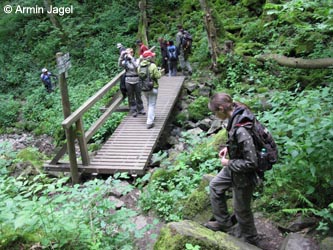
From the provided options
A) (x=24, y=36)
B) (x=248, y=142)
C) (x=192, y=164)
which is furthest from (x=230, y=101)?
(x=24, y=36)

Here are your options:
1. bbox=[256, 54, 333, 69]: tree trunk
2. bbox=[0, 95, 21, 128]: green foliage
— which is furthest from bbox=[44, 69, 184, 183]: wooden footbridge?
bbox=[0, 95, 21, 128]: green foliage

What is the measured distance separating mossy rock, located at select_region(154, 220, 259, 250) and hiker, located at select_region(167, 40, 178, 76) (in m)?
10.0

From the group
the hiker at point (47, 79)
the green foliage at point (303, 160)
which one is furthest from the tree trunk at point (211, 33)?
the hiker at point (47, 79)

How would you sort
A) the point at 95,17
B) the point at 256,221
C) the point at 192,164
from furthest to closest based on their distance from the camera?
the point at 95,17 < the point at 192,164 < the point at 256,221

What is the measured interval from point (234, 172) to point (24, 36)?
22612 mm

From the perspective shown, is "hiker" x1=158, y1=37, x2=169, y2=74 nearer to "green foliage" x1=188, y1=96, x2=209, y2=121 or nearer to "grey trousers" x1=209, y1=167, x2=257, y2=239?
"green foliage" x1=188, y1=96, x2=209, y2=121

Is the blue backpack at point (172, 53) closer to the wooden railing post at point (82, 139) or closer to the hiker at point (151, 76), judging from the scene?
the hiker at point (151, 76)

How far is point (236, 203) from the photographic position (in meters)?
4.00

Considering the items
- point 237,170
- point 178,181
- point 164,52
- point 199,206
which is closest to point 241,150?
point 237,170

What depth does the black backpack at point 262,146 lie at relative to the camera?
11.8ft

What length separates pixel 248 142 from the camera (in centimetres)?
352

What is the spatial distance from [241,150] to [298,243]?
1.27 meters

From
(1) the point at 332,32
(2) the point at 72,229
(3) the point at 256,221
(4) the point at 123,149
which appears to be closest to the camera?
(2) the point at 72,229

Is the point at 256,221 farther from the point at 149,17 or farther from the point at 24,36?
the point at 24,36
